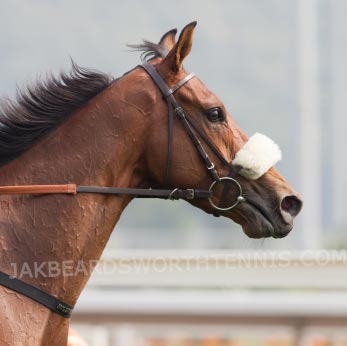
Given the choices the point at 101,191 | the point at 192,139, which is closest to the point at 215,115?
the point at 192,139

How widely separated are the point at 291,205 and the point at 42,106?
3.53 feet

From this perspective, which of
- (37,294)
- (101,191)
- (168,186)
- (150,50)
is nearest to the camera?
(37,294)

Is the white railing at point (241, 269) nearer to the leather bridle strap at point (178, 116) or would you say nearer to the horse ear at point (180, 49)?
the leather bridle strap at point (178, 116)

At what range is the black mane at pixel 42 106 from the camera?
350cm

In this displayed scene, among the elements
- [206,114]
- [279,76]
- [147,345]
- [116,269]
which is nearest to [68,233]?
[206,114]

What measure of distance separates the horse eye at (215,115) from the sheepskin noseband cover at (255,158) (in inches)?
6.0

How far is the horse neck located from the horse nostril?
0.59 metres

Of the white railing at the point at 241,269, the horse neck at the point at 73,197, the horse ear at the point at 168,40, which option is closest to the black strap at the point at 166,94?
the horse neck at the point at 73,197

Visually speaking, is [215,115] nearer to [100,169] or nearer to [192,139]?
[192,139]

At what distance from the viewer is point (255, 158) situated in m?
3.61

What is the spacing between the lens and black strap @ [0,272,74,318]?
3314 mm

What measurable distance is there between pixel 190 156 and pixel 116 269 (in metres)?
2.94

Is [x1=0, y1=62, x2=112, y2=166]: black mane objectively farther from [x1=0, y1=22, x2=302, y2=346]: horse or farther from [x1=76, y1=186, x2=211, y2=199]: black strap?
[x1=76, y1=186, x2=211, y2=199]: black strap

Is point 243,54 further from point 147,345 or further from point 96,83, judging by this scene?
point 96,83
